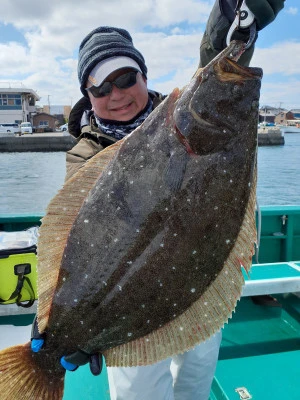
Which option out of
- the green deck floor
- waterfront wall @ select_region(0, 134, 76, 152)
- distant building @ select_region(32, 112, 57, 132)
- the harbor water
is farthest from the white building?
the green deck floor

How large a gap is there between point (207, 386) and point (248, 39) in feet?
7.88

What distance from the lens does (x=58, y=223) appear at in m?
1.88

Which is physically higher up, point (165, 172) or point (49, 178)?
point (165, 172)

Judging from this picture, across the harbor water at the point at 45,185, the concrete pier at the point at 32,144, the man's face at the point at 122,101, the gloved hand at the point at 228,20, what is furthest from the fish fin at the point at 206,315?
the concrete pier at the point at 32,144

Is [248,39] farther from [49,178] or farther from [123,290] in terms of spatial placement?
[49,178]

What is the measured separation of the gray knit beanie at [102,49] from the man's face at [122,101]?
108 mm

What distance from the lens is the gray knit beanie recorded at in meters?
2.48

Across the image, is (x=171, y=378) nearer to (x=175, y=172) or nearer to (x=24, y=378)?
(x=24, y=378)

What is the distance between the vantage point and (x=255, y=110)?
184 cm

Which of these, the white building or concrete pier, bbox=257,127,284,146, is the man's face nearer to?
concrete pier, bbox=257,127,284,146

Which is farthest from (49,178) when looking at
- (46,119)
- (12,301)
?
(46,119)

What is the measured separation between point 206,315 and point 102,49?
6.04ft

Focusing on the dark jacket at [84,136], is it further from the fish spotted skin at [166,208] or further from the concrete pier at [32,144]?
the concrete pier at [32,144]

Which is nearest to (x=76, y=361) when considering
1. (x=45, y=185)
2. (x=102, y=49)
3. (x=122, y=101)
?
(x=122, y=101)
